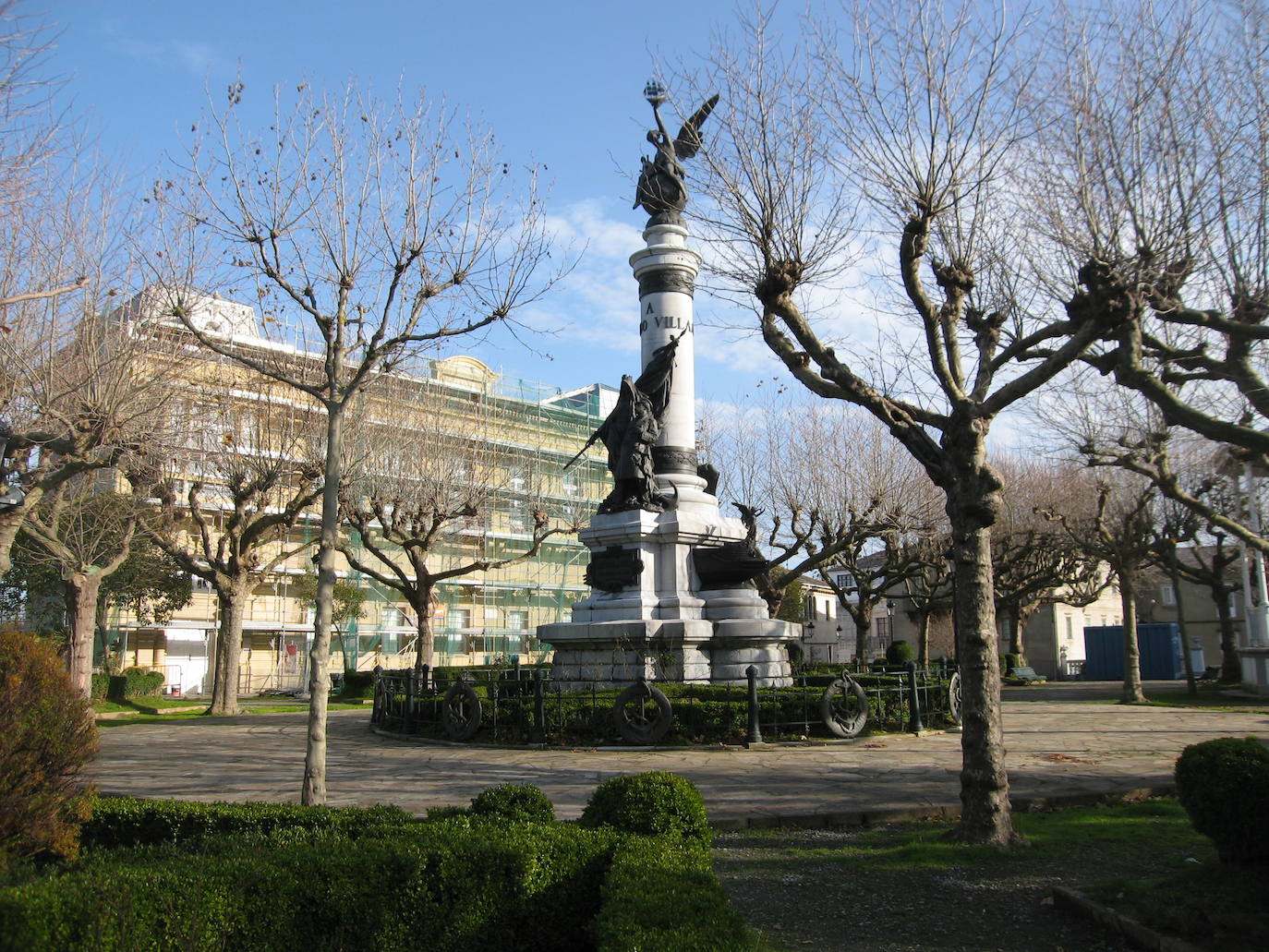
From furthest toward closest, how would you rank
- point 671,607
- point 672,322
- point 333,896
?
point 672,322 < point 671,607 < point 333,896

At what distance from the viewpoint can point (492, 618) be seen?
51.2m

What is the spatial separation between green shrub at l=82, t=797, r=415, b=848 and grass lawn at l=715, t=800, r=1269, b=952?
8.84ft

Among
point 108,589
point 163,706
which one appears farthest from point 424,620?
point 108,589

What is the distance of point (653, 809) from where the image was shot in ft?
20.0

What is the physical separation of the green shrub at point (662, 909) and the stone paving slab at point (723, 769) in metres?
3.42

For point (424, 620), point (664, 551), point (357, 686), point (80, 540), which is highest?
point (80, 540)

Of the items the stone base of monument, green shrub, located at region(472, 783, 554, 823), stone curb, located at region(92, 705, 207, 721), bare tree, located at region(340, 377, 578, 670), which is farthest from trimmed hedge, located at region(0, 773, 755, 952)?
stone curb, located at region(92, 705, 207, 721)

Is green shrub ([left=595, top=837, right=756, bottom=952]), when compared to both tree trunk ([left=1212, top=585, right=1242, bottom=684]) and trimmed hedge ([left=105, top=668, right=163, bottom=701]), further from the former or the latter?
tree trunk ([left=1212, top=585, right=1242, bottom=684])

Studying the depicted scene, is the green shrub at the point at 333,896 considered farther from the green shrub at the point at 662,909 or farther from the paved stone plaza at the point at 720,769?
the paved stone plaza at the point at 720,769

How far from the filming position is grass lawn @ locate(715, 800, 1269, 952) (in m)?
5.48

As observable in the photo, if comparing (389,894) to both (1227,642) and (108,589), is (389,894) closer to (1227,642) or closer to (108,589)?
(1227,642)

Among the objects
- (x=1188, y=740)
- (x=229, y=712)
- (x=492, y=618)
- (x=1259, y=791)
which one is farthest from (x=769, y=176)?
(x=492, y=618)

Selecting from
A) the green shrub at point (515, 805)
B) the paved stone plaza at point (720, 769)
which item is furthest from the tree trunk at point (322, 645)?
the green shrub at point (515, 805)

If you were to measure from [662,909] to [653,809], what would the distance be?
1.70 meters
